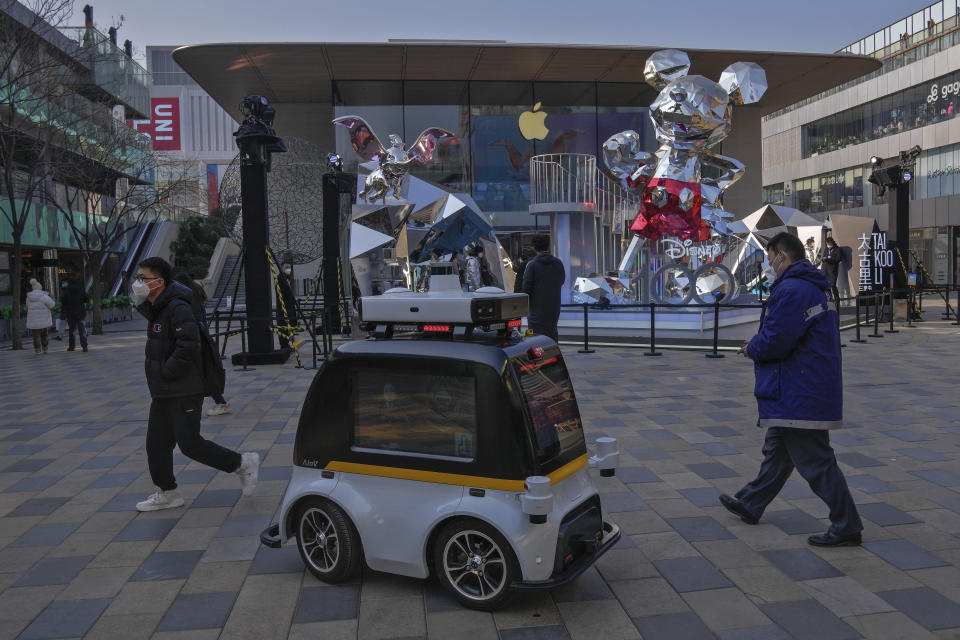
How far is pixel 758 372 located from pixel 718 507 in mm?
1108

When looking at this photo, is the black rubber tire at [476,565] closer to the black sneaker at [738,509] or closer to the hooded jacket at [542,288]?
the black sneaker at [738,509]

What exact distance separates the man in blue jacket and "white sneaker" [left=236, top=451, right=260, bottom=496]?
3358mm

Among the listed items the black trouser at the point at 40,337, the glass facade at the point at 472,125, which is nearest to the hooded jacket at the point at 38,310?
the black trouser at the point at 40,337

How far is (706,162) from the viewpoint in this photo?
1647 centimetres

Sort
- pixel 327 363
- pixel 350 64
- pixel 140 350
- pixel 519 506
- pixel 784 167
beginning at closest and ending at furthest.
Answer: pixel 519 506 → pixel 327 363 → pixel 140 350 → pixel 350 64 → pixel 784 167

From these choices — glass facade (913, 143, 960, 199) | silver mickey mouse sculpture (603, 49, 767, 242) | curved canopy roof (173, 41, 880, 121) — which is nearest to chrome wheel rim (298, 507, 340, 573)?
silver mickey mouse sculpture (603, 49, 767, 242)

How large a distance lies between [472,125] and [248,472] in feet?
74.7

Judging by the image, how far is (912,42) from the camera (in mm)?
42438

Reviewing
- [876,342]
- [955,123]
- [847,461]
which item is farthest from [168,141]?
[847,461]

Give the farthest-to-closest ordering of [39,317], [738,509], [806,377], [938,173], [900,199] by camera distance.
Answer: [938,173], [900,199], [39,317], [738,509], [806,377]

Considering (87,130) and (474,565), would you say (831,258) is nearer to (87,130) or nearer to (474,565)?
(474,565)

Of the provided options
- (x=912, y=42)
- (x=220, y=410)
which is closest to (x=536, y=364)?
(x=220, y=410)

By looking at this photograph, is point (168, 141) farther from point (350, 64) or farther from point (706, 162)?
point (706, 162)

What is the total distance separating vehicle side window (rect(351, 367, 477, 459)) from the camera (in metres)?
3.58
